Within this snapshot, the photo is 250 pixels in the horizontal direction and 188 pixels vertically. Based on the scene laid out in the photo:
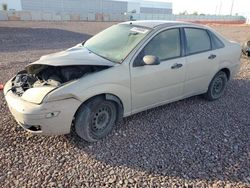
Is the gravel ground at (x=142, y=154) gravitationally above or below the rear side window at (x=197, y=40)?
below

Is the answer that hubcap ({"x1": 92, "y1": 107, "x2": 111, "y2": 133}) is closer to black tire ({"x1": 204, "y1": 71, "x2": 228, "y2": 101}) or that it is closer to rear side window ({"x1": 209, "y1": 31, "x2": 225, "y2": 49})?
black tire ({"x1": 204, "y1": 71, "x2": 228, "y2": 101})

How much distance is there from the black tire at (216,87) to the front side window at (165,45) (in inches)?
49.2

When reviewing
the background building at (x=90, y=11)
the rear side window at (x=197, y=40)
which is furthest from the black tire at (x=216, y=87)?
the background building at (x=90, y=11)

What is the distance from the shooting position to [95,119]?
345cm

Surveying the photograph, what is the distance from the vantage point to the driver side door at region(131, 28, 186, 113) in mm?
3662

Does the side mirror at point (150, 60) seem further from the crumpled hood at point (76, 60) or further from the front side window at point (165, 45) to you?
the crumpled hood at point (76, 60)

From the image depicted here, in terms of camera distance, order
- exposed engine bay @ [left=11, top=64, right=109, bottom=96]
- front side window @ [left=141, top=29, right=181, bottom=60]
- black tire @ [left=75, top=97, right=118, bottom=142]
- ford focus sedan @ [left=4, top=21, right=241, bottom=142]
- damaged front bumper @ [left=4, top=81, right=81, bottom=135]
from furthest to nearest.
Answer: front side window @ [left=141, top=29, right=181, bottom=60] < exposed engine bay @ [left=11, top=64, right=109, bottom=96] < black tire @ [left=75, top=97, right=118, bottom=142] < ford focus sedan @ [left=4, top=21, right=241, bottom=142] < damaged front bumper @ [left=4, top=81, right=81, bottom=135]

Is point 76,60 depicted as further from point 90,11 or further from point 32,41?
point 90,11

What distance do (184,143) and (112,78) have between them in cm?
139

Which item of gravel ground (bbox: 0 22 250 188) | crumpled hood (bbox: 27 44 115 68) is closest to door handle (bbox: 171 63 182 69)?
gravel ground (bbox: 0 22 250 188)

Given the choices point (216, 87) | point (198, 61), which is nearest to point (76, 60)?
point (198, 61)

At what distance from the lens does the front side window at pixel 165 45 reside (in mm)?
3795

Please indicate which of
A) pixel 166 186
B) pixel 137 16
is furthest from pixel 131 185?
pixel 137 16

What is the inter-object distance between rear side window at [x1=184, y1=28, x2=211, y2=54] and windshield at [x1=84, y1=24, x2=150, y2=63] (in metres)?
0.86
